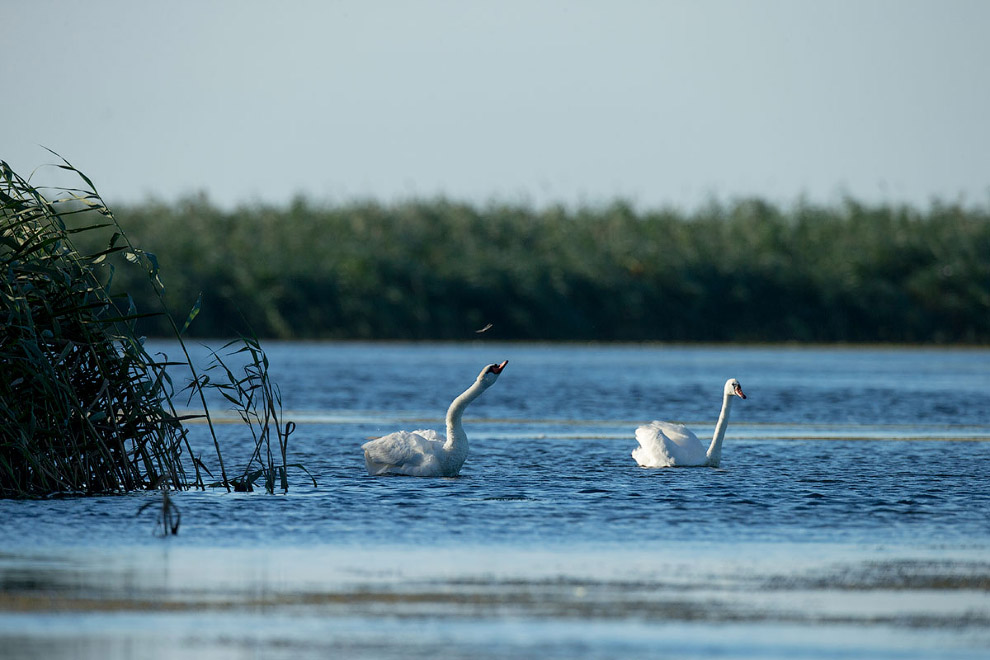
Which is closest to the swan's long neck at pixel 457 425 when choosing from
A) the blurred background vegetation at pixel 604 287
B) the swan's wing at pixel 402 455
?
the swan's wing at pixel 402 455

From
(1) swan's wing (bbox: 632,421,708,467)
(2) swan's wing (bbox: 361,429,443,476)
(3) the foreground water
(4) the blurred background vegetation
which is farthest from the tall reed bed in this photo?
(4) the blurred background vegetation

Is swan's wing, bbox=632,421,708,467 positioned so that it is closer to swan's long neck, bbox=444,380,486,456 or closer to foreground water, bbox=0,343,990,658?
foreground water, bbox=0,343,990,658

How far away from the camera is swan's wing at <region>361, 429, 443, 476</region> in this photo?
1302 cm

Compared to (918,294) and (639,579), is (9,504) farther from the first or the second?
(918,294)

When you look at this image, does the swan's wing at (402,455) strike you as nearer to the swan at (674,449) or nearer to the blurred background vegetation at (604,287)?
the swan at (674,449)

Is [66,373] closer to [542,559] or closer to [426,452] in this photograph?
[426,452]

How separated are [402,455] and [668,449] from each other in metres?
2.44

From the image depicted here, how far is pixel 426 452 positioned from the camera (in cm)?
1305

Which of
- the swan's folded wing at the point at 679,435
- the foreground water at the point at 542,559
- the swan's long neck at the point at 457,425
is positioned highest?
the swan's long neck at the point at 457,425

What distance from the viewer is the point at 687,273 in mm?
41062

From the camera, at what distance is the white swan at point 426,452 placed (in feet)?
42.5

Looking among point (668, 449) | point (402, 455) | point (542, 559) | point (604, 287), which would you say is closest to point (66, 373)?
point (402, 455)

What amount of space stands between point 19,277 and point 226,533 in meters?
2.80

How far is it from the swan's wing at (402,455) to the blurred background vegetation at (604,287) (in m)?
26.9
